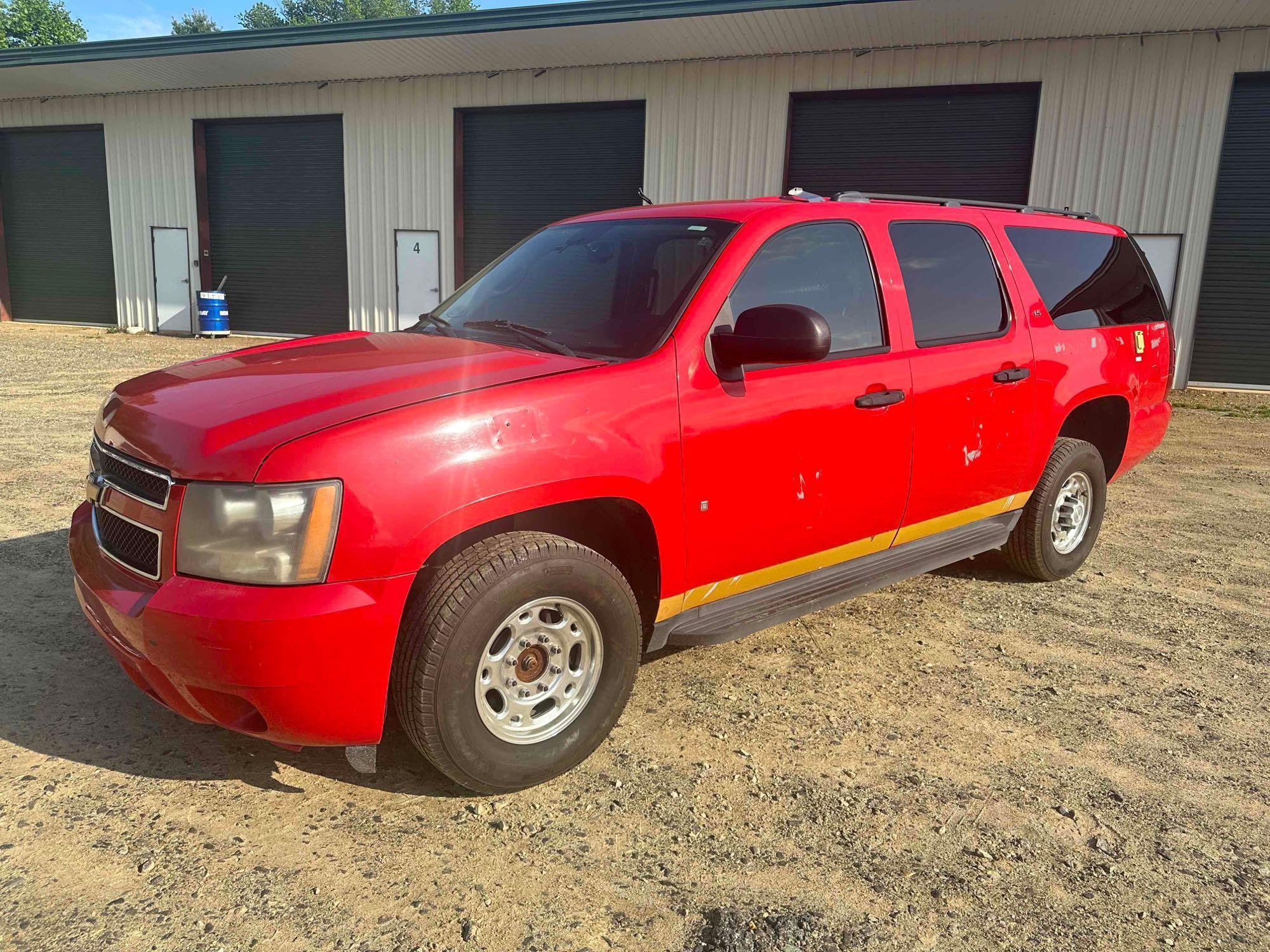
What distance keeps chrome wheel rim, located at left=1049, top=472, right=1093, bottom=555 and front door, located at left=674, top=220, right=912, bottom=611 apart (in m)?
1.62

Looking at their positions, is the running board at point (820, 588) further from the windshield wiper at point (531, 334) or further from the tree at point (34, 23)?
the tree at point (34, 23)

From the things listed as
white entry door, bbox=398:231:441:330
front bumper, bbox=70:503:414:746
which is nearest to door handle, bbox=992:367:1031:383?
front bumper, bbox=70:503:414:746

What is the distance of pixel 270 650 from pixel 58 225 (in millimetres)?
23604

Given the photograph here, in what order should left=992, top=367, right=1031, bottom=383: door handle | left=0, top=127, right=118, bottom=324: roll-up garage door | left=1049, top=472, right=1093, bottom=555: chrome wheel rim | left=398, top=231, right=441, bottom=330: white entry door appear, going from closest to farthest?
left=992, top=367, right=1031, bottom=383: door handle
left=1049, top=472, right=1093, bottom=555: chrome wheel rim
left=398, top=231, right=441, bottom=330: white entry door
left=0, top=127, right=118, bottom=324: roll-up garage door

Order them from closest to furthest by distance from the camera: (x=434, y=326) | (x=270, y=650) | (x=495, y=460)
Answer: (x=270, y=650) → (x=495, y=460) → (x=434, y=326)

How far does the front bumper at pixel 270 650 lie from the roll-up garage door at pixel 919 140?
12.7 m

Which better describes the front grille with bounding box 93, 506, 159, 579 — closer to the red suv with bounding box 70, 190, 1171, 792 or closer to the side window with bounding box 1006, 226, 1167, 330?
the red suv with bounding box 70, 190, 1171, 792

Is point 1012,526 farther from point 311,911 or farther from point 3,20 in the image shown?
point 3,20

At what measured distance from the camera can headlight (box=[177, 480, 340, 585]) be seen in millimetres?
2381

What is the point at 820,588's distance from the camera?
3.63m

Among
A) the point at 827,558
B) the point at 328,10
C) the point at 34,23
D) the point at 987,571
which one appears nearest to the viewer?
the point at 827,558

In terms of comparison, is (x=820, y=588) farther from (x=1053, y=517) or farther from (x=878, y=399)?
(x=1053, y=517)

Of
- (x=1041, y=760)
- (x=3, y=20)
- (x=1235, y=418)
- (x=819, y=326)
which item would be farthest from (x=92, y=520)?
(x=3, y=20)

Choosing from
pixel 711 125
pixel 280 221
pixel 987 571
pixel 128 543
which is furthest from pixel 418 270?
pixel 128 543
